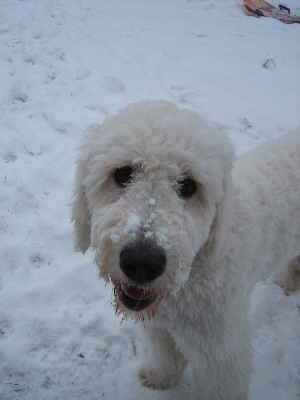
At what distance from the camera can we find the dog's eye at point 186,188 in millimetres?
1822

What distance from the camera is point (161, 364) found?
2.69m

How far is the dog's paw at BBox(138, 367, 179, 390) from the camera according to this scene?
271cm

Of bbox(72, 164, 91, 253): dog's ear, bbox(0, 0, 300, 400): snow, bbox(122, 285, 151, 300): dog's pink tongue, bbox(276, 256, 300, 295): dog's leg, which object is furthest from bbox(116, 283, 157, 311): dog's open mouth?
bbox(276, 256, 300, 295): dog's leg

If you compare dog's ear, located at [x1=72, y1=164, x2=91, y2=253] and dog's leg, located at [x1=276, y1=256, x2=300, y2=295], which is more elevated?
dog's ear, located at [x1=72, y1=164, x2=91, y2=253]

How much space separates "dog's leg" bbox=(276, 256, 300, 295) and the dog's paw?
1.46m

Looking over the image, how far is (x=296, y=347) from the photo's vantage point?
9.86 feet

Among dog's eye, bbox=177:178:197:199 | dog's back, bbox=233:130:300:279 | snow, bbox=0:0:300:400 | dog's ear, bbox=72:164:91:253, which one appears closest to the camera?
dog's eye, bbox=177:178:197:199

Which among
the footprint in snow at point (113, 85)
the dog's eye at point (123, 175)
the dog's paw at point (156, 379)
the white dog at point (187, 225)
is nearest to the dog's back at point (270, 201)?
the white dog at point (187, 225)

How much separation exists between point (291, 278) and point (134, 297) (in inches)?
92.3

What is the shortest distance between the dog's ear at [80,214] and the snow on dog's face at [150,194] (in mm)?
13

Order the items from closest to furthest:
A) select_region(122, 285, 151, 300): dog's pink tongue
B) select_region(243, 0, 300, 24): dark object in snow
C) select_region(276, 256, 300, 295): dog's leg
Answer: select_region(122, 285, 151, 300): dog's pink tongue, select_region(276, 256, 300, 295): dog's leg, select_region(243, 0, 300, 24): dark object in snow

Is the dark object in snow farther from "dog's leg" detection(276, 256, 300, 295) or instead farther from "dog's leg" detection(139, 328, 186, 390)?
"dog's leg" detection(139, 328, 186, 390)

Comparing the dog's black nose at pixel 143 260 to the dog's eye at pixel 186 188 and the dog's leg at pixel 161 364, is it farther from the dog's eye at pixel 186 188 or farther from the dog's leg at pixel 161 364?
the dog's leg at pixel 161 364

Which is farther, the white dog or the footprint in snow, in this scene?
the footprint in snow
